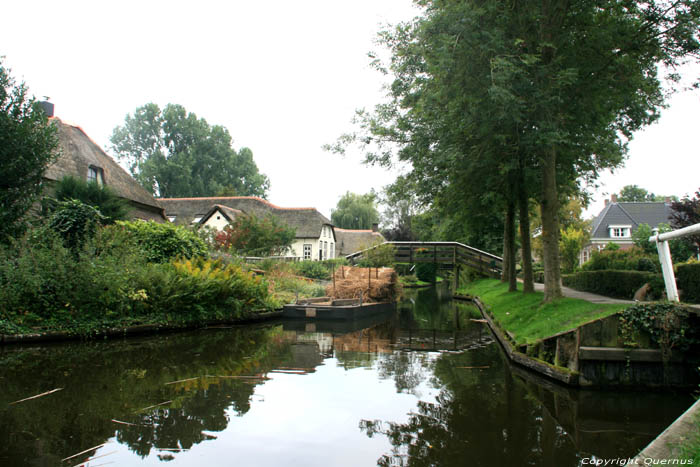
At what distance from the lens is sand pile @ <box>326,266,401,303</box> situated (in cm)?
2073

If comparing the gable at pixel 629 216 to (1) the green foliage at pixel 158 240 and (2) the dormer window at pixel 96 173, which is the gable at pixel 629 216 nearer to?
(1) the green foliage at pixel 158 240

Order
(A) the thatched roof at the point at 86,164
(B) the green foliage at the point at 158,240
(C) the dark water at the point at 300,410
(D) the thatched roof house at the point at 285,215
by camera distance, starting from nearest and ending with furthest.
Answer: (C) the dark water at the point at 300,410
(B) the green foliage at the point at 158,240
(A) the thatched roof at the point at 86,164
(D) the thatched roof house at the point at 285,215

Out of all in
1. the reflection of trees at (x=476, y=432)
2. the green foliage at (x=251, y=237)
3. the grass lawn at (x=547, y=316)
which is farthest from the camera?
the green foliage at (x=251, y=237)

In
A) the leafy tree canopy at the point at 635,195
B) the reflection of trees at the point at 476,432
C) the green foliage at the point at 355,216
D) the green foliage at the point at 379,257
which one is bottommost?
the reflection of trees at the point at 476,432

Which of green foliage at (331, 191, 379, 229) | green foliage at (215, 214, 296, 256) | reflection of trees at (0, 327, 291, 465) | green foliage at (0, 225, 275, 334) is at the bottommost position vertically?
reflection of trees at (0, 327, 291, 465)

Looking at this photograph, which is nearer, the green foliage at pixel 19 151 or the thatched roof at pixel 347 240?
the green foliage at pixel 19 151

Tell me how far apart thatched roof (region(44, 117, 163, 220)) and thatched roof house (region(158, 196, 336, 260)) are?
1569 cm

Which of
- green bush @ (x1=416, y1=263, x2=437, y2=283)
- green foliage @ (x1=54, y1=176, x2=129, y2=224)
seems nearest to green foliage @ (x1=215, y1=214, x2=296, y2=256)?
green foliage @ (x1=54, y1=176, x2=129, y2=224)

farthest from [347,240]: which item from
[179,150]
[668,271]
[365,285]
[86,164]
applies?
[668,271]

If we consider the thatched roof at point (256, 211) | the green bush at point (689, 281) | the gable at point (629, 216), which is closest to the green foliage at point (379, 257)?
the thatched roof at point (256, 211)

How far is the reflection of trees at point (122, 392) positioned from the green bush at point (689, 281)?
908 cm

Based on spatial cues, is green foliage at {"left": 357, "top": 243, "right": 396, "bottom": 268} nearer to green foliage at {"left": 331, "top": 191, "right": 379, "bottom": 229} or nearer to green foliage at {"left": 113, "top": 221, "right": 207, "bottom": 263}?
green foliage at {"left": 113, "top": 221, "right": 207, "bottom": 263}

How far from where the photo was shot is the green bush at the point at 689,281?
34.3 feet

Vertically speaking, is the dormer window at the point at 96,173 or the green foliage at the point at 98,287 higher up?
the dormer window at the point at 96,173
